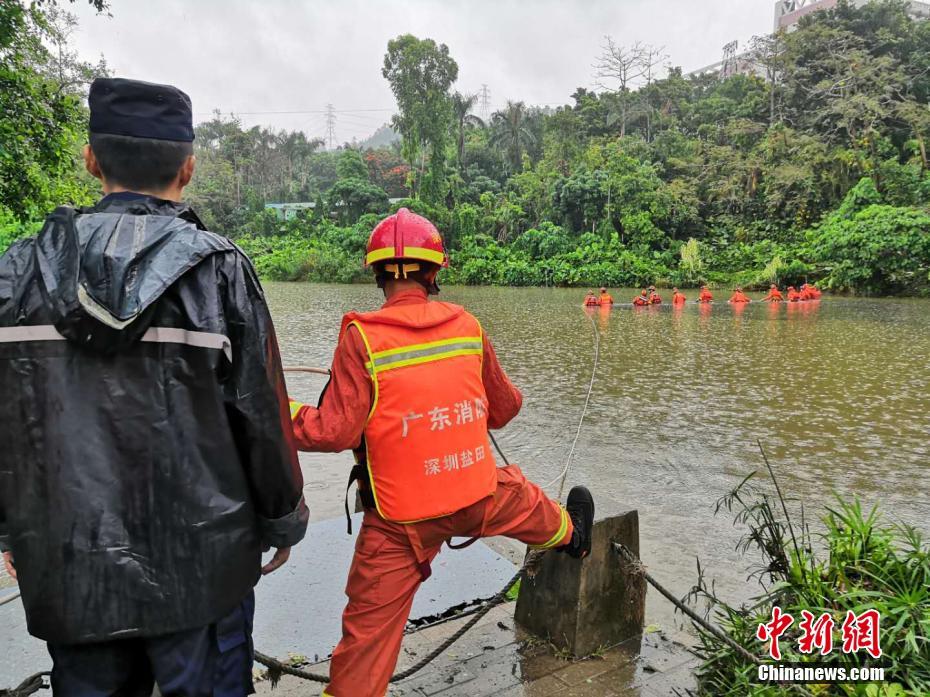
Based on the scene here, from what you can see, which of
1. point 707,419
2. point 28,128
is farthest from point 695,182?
point 28,128

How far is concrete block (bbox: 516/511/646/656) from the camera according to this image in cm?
257

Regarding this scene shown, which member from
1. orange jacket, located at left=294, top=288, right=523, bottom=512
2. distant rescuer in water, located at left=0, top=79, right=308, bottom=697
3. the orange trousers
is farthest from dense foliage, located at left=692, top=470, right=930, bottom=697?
distant rescuer in water, located at left=0, top=79, right=308, bottom=697

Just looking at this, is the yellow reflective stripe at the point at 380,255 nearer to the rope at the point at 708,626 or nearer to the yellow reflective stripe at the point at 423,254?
the yellow reflective stripe at the point at 423,254

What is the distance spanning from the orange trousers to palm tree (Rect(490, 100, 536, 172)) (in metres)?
50.9

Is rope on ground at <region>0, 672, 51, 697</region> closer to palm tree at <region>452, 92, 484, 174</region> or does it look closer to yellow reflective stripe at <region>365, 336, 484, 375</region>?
yellow reflective stripe at <region>365, 336, 484, 375</region>

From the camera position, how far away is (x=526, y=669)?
2.51 metres

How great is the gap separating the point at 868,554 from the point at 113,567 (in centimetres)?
245

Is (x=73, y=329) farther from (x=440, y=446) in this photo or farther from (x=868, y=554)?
→ (x=868, y=554)

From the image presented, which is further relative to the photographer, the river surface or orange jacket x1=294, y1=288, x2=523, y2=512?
the river surface

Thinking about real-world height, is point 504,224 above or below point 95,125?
above

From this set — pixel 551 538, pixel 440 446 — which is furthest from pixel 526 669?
pixel 440 446

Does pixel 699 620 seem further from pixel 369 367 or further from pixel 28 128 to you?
pixel 28 128

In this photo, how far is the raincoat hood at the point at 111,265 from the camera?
4.19 feet

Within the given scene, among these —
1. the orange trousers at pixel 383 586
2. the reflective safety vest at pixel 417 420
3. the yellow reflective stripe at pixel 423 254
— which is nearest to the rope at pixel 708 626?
the orange trousers at pixel 383 586
